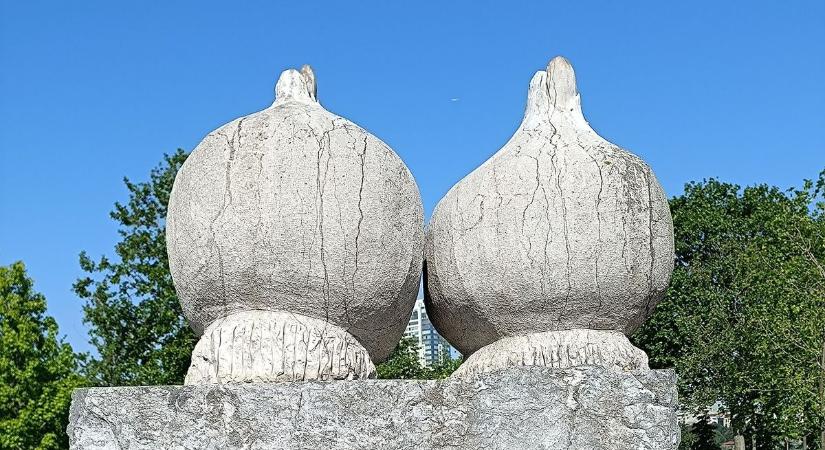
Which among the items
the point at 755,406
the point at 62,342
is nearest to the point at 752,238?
the point at 755,406

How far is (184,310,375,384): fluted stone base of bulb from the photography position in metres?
4.42

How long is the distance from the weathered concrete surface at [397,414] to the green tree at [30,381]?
17531 millimetres

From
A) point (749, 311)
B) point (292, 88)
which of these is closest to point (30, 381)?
point (749, 311)

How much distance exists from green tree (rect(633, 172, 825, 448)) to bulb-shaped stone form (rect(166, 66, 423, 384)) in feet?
49.5

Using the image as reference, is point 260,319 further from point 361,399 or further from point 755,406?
point 755,406

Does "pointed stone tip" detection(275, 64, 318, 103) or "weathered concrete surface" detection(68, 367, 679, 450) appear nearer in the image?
"weathered concrete surface" detection(68, 367, 679, 450)

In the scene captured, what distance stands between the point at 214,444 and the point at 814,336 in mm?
16075

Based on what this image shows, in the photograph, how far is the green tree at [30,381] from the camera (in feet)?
66.7

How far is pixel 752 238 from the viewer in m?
23.9

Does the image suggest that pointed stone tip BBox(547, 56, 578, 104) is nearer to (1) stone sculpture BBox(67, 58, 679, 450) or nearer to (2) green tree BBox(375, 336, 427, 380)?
(1) stone sculpture BBox(67, 58, 679, 450)

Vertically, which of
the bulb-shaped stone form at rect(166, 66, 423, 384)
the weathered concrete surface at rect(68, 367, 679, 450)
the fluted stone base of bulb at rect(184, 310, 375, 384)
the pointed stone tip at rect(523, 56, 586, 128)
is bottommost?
the weathered concrete surface at rect(68, 367, 679, 450)

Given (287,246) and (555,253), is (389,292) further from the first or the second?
(555,253)

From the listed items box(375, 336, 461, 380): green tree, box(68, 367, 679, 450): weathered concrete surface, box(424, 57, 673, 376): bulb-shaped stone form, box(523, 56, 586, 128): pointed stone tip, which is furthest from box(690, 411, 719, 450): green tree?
box(68, 367, 679, 450): weathered concrete surface

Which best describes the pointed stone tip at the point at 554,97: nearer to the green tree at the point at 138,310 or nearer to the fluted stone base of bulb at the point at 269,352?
the fluted stone base of bulb at the point at 269,352
